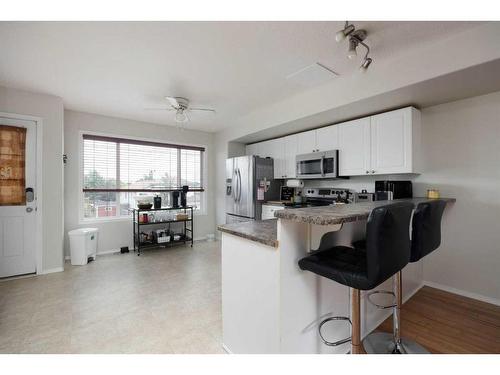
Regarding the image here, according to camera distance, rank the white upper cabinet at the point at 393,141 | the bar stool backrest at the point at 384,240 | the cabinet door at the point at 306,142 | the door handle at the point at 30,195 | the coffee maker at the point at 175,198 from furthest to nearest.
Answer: the coffee maker at the point at 175,198 < the cabinet door at the point at 306,142 < the door handle at the point at 30,195 < the white upper cabinet at the point at 393,141 < the bar stool backrest at the point at 384,240

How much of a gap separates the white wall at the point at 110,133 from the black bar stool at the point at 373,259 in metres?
4.00

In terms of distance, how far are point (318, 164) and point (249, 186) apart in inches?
50.6

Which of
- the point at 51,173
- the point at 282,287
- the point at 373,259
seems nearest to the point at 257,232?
the point at 282,287

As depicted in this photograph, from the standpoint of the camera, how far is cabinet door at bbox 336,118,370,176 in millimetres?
3018

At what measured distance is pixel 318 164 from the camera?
3.55 m

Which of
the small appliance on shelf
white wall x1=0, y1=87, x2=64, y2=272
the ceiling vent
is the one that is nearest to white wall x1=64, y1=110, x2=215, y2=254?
white wall x1=0, y1=87, x2=64, y2=272

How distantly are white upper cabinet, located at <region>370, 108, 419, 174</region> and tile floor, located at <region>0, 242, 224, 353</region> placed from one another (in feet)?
8.19

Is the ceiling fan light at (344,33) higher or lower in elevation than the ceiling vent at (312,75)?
lower

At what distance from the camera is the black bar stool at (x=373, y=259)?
1098mm

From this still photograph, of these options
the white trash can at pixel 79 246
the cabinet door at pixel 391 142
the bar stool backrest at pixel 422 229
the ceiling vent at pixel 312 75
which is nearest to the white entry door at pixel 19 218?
the white trash can at pixel 79 246

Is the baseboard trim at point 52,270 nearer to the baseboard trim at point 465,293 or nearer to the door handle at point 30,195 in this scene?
the door handle at point 30,195

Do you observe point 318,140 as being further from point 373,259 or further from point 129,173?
point 129,173

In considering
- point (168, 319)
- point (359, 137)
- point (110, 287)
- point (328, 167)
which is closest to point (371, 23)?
point (359, 137)
